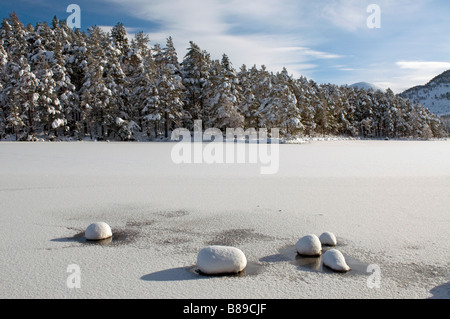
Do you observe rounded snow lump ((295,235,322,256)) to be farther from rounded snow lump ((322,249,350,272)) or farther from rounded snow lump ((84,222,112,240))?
rounded snow lump ((84,222,112,240))

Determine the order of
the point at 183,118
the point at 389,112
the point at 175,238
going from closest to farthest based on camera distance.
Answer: the point at 175,238 → the point at 183,118 → the point at 389,112

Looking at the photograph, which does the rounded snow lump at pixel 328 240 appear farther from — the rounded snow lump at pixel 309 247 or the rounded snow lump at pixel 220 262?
the rounded snow lump at pixel 220 262

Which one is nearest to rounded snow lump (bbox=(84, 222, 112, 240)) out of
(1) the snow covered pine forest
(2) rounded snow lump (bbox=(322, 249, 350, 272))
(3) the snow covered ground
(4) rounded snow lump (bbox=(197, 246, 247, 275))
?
(3) the snow covered ground

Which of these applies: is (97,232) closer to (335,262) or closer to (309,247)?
(309,247)

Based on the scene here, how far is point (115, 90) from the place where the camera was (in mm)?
37156

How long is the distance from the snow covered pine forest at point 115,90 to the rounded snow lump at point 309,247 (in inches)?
1331

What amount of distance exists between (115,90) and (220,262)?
1445 inches

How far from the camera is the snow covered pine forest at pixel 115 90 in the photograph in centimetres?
3428

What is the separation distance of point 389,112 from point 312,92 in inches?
924

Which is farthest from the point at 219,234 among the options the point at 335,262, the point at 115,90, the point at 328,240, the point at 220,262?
the point at 115,90
